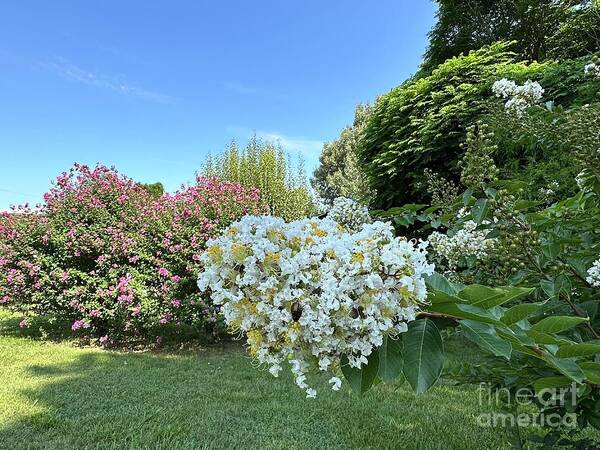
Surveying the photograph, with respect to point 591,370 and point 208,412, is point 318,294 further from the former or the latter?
point 208,412

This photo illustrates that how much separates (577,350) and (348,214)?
0.97 m

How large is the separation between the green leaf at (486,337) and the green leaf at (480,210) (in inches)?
19.6

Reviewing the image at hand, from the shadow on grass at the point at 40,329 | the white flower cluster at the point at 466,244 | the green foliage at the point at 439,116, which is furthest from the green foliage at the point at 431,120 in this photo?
the shadow on grass at the point at 40,329

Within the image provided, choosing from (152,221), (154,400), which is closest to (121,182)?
(152,221)

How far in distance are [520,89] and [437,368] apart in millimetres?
1524

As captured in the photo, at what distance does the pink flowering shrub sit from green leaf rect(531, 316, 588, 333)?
14.9ft

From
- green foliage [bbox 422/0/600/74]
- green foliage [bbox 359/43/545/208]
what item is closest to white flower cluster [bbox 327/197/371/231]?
green foliage [bbox 359/43/545/208]

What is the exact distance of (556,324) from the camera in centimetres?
79

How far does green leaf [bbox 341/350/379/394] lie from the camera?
2.52 feet

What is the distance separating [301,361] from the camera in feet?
2.50

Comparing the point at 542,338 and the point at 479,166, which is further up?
the point at 479,166

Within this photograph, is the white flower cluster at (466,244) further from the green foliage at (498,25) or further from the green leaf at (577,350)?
the green foliage at (498,25)

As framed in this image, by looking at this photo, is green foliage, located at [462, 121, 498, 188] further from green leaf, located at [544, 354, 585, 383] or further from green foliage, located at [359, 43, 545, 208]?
green foliage, located at [359, 43, 545, 208]

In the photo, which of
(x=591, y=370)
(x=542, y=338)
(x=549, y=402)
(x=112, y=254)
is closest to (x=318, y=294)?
(x=542, y=338)
